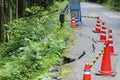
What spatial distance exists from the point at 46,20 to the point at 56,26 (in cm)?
168

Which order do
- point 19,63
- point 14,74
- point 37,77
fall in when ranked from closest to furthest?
1. point 37,77
2. point 14,74
3. point 19,63

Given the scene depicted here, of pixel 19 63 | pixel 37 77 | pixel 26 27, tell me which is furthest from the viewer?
pixel 26 27

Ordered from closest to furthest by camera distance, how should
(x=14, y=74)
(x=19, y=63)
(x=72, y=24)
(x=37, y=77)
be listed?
(x=37, y=77) < (x=14, y=74) < (x=19, y=63) < (x=72, y=24)

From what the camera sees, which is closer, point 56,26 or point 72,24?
point 56,26

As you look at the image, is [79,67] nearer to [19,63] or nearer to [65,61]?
[65,61]

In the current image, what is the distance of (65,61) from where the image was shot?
12.2 metres

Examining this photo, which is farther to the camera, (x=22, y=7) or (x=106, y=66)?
(x=22, y=7)

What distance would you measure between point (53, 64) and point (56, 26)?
25.6 ft

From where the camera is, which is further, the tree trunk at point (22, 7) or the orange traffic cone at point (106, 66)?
the tree trunk at point (22, 7)

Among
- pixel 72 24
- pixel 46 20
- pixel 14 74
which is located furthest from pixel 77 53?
pixel 72 24

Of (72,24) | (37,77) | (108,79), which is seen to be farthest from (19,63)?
(72,24)

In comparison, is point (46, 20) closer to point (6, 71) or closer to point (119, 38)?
point (119, 38)

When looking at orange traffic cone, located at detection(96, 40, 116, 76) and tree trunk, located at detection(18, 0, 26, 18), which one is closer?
orange traffic cone, located at detection(96, 40, 116, 76)

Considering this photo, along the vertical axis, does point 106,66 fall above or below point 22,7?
above
